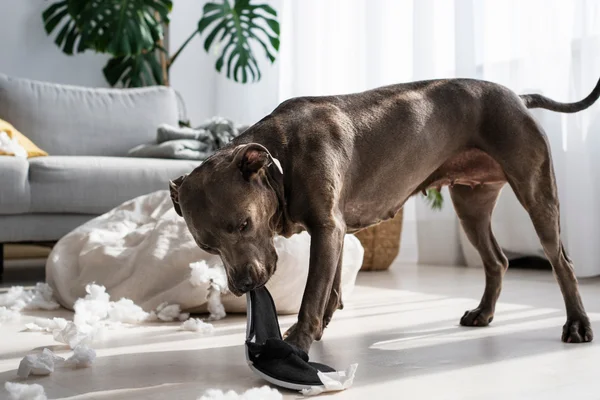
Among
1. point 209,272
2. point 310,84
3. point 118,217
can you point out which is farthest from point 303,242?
point 310,84

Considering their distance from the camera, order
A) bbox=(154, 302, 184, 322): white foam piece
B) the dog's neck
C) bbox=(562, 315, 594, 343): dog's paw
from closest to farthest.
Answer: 1. the dog's neck
2. bbox=(562, 315, 594, 343): dog's paw
3. bbox=(154, 302, 184, 322): white foam piece

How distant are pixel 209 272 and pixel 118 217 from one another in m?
0.72

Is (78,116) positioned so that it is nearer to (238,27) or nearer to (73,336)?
(238,27)

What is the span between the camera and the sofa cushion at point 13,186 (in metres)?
3.46

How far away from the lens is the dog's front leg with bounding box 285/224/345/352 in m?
1.66

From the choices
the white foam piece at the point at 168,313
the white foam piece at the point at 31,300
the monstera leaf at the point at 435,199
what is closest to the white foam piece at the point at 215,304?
the white foam piece at the point at 168,313

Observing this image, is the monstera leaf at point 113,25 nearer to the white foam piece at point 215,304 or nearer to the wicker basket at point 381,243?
the wicker basket at point 381,243

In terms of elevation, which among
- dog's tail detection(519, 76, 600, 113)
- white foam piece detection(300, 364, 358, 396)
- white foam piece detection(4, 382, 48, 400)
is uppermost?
dog's tail detection(519, 76, 600, 113)

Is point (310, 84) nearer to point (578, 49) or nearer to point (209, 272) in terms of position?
point (578, 49)

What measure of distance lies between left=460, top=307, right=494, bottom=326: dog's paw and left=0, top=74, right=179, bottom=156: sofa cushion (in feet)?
9.26

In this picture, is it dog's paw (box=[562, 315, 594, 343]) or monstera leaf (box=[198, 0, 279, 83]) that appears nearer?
→ dog's paw (box=[562, 315, 594, 343])

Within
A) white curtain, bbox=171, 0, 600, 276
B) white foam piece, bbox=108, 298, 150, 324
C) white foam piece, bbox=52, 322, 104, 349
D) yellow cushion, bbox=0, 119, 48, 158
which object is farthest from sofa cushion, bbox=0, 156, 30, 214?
white curtain, bbox=171, 0, 600, 276

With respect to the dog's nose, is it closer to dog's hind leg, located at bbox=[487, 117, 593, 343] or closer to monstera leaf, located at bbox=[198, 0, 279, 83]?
dog's hind leg, located at bbox=[487, 117, 593, 343]

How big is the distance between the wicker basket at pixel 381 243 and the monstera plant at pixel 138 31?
5.61 feet
